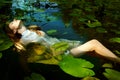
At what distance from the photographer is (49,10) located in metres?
Result: 4.68

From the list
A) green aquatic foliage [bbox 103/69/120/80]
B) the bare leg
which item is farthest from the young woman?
green aquatic foliage [bbox 103/69/120/80]

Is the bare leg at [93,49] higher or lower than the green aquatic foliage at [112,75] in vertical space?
lower

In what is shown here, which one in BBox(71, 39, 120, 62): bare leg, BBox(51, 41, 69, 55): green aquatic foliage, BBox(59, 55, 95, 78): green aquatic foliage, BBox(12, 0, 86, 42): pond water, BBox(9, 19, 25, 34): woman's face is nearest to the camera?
BBox(59, 55, 95, 78): green aquatic foliage

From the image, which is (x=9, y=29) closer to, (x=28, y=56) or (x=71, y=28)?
(x=28, y=56)

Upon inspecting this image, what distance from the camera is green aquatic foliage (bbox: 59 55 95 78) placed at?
5.67 feet

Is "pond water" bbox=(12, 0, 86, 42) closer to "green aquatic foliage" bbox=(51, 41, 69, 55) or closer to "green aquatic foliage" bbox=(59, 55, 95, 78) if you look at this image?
"green aquatic foliage" bbox=(51, 41, 69, 55)

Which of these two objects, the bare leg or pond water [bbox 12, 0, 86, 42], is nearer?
the bare leg

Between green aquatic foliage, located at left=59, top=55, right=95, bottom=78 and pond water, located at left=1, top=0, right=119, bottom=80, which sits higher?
green aquatic foliage, located at left=59, top=55, right=95, bottom=78

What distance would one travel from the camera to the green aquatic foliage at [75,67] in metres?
1.73

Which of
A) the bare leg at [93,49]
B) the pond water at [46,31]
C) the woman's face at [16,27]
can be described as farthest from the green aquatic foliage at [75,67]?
the woman's face at [16,27]

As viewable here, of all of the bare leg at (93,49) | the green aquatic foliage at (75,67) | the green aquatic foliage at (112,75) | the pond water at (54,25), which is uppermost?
the green aquatic foliage at (75,67)

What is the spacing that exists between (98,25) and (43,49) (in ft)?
5.35

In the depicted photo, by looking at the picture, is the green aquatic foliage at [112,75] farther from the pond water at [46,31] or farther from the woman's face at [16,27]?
the woman's face at [16,27]

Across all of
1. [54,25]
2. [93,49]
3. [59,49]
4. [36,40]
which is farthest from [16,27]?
[54,25]
